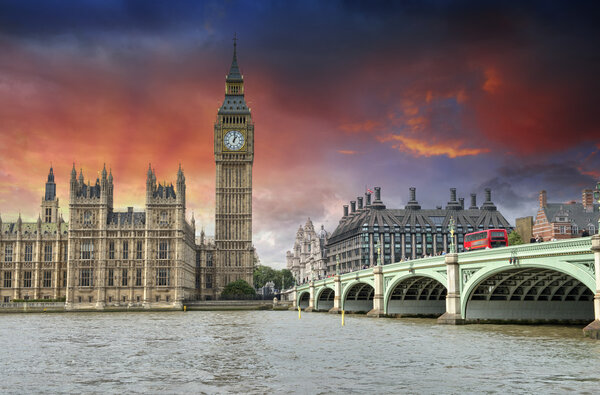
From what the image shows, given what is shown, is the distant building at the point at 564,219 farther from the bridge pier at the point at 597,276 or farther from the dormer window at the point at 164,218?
the bridge pier at the point at 597,276

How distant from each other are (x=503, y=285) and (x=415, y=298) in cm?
2186

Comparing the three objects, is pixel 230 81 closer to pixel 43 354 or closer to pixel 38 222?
pixel 38 222

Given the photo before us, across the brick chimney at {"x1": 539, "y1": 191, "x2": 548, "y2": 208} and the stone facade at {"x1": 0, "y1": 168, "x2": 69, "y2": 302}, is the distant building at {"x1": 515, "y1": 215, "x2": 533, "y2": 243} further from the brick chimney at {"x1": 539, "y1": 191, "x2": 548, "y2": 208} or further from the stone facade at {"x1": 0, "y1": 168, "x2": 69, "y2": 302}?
the stone facade at {"x1": 0, "y1": 168, "x2": 69, "y2": 302}

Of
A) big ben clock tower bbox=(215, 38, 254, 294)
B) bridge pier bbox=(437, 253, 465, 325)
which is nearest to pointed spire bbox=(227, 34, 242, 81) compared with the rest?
big ben clock tower bbox=(215, 38, 254, 294)

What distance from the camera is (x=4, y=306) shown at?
399 ft

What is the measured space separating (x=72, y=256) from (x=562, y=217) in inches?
3828

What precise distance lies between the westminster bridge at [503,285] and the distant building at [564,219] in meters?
54.1

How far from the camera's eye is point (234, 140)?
164 meters

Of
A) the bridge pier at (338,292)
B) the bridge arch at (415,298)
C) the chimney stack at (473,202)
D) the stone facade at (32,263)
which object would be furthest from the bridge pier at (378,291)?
the chimney stack at (473,202)

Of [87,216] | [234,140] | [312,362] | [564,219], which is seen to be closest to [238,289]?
[87,216]

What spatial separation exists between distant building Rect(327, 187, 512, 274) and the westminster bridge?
3737 inches

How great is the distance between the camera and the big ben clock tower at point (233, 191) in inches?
6176

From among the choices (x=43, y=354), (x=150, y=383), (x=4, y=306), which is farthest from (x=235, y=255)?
(x=150, y=383)

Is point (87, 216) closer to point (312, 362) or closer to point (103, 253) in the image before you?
point (103, 253)
